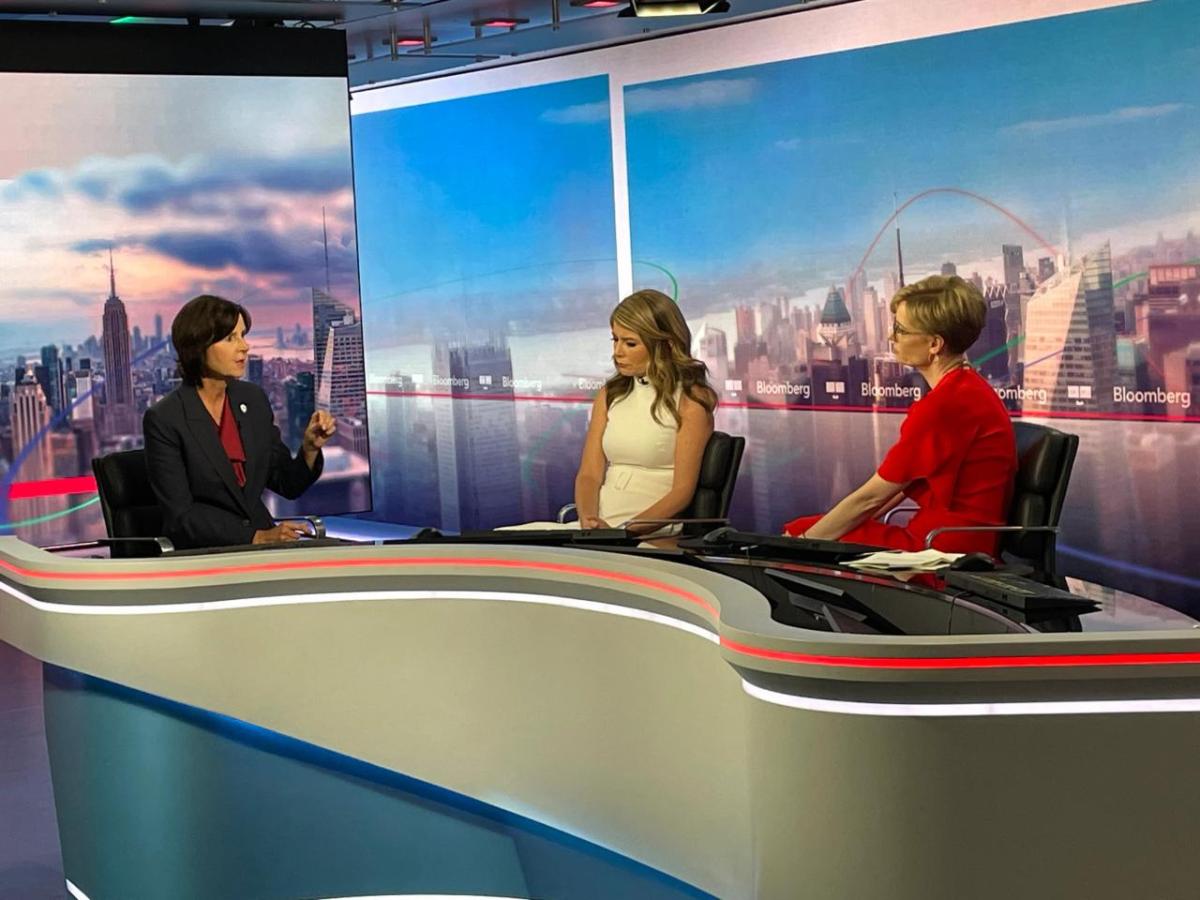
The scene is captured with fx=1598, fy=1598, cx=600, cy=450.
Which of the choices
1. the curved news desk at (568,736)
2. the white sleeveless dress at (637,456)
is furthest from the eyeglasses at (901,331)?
the curved news desk at (568,736)

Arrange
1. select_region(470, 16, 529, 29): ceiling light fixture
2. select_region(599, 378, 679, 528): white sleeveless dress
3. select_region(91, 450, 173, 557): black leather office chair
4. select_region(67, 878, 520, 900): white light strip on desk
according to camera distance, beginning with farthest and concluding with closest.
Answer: select_region(470, 16, 529, 29): ceiling light fixture, select_region(599, 378, 679, 528): white sleeveless dress, select_region(91, 450, 173, 557): black leather office chair, select_region(67, 878, 520, 900): white light strip on desk

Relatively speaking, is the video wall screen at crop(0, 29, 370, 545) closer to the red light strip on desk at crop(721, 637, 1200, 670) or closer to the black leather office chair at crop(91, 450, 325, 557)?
the black leather office chair at crop(91, 450, 325, 557)

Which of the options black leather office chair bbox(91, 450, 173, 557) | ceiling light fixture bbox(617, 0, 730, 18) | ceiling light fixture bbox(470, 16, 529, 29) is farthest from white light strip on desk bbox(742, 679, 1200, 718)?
ceiling light fixture bbox(470, 16, 529, 29)

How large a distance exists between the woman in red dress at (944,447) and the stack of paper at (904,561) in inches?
28.8

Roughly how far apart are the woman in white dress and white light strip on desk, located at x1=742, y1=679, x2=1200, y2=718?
2276 millimetres

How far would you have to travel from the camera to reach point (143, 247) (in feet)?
25.8

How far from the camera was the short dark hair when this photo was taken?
4176 millimetres

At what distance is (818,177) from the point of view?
762 cm

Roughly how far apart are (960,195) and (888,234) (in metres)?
0.48

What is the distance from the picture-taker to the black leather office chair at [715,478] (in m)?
4.64

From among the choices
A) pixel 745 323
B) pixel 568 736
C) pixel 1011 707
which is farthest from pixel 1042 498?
pixel 745 323

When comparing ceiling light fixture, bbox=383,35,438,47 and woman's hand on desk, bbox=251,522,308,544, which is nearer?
woman's hand on desk, bbox=251,522,308,544

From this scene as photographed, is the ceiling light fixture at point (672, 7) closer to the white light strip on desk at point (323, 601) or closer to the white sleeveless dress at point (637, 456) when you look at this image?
the white sleeveless dress at point (637, 456)

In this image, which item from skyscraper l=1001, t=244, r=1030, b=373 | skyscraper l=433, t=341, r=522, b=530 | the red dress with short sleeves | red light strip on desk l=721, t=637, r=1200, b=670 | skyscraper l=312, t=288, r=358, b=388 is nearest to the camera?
red light strip on desk l=721, t=637, r=1200, b=670
